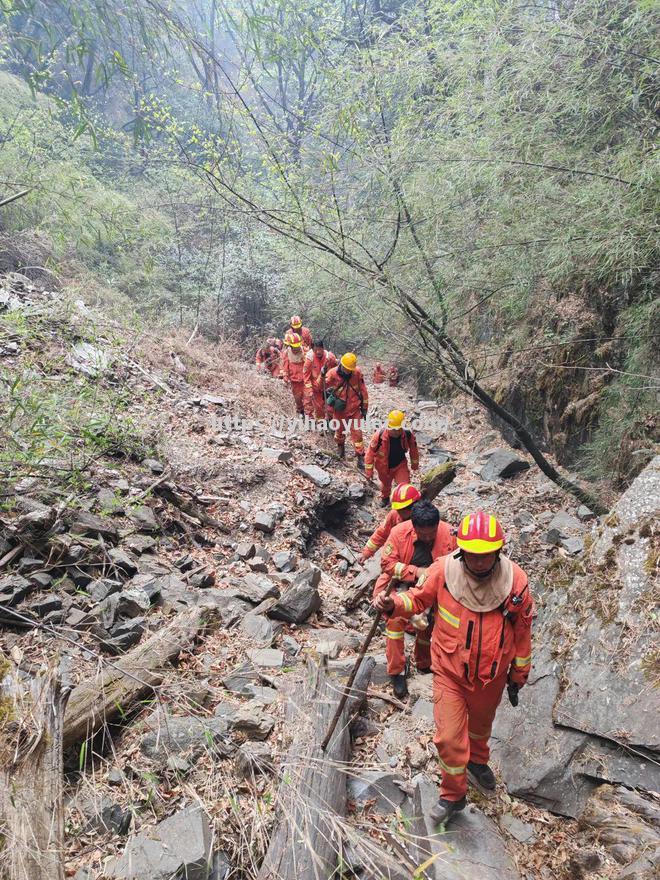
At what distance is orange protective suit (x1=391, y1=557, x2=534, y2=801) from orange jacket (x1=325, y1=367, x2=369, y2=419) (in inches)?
244

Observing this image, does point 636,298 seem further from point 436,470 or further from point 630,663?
point 630,663

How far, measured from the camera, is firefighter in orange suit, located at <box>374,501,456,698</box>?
4059 mm

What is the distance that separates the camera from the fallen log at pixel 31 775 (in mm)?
1933

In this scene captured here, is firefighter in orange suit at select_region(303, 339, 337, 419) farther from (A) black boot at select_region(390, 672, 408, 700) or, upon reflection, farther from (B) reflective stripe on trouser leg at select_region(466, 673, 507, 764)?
(B) reflective stripe on trouser leg at select_region(466, 673, 507, 764)

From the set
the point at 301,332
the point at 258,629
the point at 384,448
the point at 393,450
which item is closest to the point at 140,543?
the point at 258,629

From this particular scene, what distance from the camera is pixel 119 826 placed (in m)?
2.52

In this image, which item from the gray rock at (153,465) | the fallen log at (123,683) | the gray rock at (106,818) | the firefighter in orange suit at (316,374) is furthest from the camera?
the firefighter in orange suit at (316,374)

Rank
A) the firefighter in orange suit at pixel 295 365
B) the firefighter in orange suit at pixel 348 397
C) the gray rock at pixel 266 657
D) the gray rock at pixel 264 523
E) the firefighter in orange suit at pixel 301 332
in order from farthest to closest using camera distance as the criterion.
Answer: the firefighter in orange suit at pixel 301 332, the firefighter in orange suit at pixel 295 365, the firefighter in orange suit at pixel 348 397, the gray rock at pixel 264 523, the gray rock at pixel 266 657

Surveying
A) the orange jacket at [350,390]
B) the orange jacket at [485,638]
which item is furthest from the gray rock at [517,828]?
the orange jacket at [350,390]

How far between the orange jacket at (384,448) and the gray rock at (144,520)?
3.34 metres

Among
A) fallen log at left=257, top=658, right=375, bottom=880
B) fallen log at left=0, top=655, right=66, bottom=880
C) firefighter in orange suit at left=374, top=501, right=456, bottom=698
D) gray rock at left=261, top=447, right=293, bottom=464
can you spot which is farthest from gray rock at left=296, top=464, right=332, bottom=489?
fallen log at left=0, top=655, right=66, bottom=880

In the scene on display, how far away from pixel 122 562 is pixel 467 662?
3166 mm

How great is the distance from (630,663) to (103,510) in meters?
4.56

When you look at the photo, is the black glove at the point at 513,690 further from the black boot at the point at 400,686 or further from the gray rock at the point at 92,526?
the gray rock at the point at 92,526
